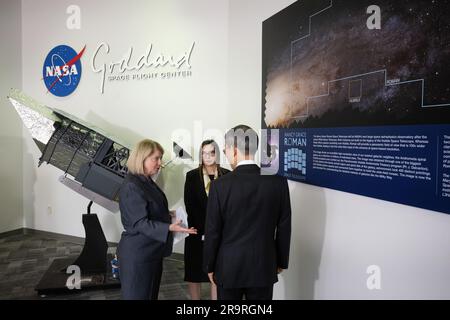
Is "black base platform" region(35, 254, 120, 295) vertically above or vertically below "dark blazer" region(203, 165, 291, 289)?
below

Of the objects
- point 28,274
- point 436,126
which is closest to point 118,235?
point 28,274

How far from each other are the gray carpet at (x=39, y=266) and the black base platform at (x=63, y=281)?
0.04 meters

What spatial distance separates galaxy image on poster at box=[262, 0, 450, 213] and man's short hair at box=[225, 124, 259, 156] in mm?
564

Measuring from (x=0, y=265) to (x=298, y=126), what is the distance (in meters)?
3.53

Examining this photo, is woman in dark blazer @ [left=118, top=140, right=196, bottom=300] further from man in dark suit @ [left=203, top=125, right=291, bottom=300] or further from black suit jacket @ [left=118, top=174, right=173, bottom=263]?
man in dark suit @ [left=203, top=125, right=291, bottom=300]

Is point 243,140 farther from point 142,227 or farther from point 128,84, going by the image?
point 128,84

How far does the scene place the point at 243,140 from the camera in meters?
1.72

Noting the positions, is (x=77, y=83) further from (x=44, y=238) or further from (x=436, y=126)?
(x=436, y=126)

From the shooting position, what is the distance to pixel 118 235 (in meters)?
4.50

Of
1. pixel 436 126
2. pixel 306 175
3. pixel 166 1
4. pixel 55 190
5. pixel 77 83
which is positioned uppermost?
pixel 166 1

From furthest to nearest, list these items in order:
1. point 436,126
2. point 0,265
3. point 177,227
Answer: point 0,265, point 177,227, point 436,126

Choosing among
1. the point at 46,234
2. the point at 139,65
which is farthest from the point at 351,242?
the point at 46,234

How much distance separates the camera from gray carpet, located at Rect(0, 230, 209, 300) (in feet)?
10.2

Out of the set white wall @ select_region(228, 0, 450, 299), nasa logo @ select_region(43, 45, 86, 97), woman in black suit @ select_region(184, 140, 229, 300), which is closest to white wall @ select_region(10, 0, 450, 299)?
white wall @ select_region(228, 0, 450, 299)
